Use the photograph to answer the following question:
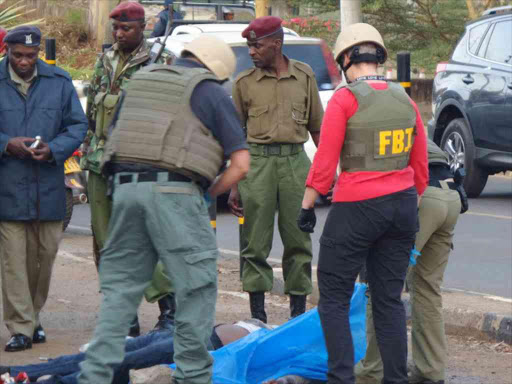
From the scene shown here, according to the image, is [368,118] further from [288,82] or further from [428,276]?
[288,82]

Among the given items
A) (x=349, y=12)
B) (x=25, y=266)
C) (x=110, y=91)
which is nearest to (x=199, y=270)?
(x=110, y=91)

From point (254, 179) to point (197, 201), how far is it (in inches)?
83.3

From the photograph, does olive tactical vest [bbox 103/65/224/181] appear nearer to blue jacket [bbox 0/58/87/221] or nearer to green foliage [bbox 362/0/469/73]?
blue jacket [bbox 0/58/87/221]

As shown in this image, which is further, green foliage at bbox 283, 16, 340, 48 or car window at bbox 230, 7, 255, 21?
green foliage at bbox 283, 16, 340, 48

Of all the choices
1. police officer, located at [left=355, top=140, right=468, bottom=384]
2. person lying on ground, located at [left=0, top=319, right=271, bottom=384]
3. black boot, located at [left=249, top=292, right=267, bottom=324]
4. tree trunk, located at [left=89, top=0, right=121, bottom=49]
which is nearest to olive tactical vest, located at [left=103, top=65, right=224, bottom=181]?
person lying on ground, located at [left=0, top=319, right=271, bottom=384]

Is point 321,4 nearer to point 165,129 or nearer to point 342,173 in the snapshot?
point 342,173

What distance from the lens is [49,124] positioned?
688 cm

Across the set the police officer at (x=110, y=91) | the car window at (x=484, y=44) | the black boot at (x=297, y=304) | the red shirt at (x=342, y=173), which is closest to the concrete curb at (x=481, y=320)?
the black boot at (x=297, y=304)

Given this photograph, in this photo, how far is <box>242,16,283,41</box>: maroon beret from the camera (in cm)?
701

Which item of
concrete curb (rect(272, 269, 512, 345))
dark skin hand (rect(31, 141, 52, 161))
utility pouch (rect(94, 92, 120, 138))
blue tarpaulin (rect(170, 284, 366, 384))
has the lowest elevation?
concrete curb (rect(272, 269, 512, 345))

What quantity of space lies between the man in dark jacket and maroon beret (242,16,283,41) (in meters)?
1.16

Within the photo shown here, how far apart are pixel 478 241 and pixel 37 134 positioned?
5.40 m

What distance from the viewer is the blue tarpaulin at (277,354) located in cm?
564

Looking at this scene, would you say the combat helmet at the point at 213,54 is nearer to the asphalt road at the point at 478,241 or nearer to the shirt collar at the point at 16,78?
the shirt collar at the point at 16,78
